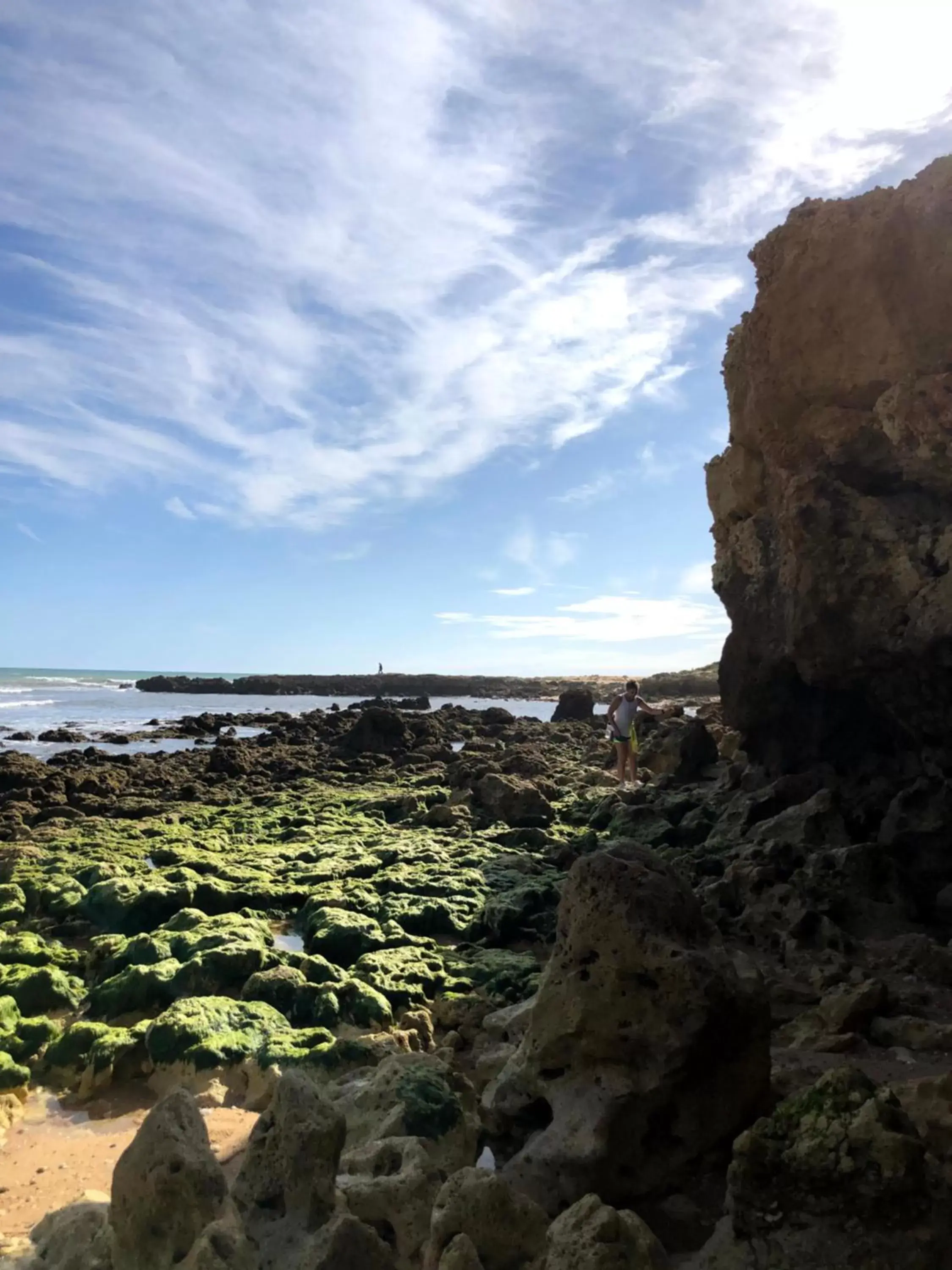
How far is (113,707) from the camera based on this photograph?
5572 centimetres

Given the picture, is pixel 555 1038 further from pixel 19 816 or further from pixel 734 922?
pixel 19 816

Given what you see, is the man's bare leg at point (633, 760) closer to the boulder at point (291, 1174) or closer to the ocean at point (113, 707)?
the boulder at point (291, 1174)

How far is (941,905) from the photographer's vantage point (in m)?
7.66

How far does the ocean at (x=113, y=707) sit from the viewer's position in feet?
107

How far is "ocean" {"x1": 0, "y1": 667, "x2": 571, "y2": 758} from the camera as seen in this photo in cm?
3247

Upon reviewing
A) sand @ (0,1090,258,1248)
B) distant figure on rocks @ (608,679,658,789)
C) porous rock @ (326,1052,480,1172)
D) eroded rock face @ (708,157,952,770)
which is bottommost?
sand @ (0,1090,258,1248)

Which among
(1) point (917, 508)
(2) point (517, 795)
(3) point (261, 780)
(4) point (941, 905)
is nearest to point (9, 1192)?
(4) point (941, 905)

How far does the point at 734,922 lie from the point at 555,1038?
4.12 metres

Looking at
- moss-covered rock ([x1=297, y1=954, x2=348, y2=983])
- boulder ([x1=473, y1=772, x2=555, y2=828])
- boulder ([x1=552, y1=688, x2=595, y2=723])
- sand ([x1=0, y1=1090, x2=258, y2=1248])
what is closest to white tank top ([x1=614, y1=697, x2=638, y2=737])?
boulder ([x1=473, y1=772, x2=555, y2=828])

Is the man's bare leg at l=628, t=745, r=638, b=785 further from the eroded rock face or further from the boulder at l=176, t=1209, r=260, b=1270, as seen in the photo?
the boulder at l=176, t=1209, r=260, b=1270

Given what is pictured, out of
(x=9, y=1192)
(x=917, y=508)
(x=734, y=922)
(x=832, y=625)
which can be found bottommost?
(x=9, y=1192)

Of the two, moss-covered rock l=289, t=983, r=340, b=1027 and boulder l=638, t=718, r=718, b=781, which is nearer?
moss-covered rock l=289, t=983, r=340, b=1027

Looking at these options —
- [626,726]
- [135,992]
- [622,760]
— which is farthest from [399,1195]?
[622,760]

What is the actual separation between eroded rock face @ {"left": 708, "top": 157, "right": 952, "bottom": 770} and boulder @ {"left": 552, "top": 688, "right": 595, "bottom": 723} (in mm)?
25967
